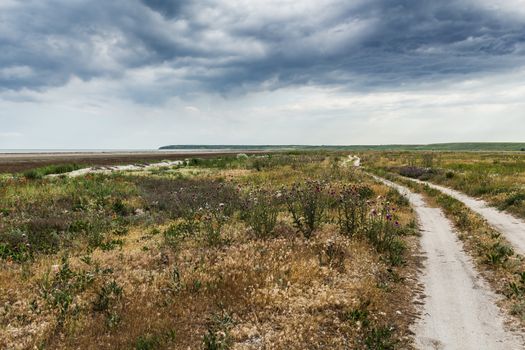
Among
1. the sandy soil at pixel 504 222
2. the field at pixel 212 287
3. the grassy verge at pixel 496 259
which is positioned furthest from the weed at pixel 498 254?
the field at pixel 212 287

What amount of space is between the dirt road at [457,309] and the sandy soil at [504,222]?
7.24 ft

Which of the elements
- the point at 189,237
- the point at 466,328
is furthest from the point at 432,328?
the point at 189,237

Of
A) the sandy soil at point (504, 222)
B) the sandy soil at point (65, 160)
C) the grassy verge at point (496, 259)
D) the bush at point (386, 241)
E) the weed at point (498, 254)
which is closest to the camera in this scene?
the grassy verge at point (496, 259)

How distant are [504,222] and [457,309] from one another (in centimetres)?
1036

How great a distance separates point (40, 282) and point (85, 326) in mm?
2848

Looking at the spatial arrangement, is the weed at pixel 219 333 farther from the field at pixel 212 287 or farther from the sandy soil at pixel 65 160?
the sandy soil at pixel 65 160

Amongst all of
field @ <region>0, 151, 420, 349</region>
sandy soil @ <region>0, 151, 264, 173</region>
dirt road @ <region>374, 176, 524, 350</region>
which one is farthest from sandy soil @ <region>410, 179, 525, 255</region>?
sandy soil @ <region>0, 151, 264, 173</region>

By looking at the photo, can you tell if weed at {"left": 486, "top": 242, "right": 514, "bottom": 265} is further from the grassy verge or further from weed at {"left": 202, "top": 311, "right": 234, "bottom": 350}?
weed at {"left": 202, "top": 311, "right": 234, "bottom": 350}

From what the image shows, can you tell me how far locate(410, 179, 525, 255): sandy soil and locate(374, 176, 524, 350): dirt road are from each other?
221cm

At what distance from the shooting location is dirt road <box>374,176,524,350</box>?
581 cm

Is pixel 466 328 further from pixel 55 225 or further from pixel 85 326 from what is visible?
pixel 55 225

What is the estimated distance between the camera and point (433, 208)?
1900 centimetres

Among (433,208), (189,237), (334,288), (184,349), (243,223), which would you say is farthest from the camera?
(433,208)

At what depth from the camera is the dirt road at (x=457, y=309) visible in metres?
5.81
